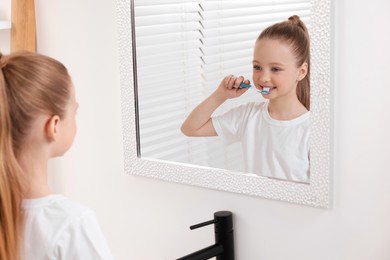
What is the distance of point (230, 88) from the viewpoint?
3.92 ft

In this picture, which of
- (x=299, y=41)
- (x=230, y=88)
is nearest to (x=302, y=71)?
(x=299, y=41)

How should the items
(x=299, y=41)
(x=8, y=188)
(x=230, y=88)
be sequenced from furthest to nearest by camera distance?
(x=230, y=88)
(x=299, y=41)
(x=8, y=188)

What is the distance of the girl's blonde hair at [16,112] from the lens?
922mm

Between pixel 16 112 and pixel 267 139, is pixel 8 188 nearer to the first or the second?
pixel 16 112

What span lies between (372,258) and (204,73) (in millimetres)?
447

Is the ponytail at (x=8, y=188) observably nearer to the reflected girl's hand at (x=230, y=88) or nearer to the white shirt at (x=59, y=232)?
the white shirt at (x=59, y=232)

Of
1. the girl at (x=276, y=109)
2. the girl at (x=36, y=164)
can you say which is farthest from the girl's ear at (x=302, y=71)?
the girl at (x=36, y=164)

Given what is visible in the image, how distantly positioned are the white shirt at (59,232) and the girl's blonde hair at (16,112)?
0.9 inches

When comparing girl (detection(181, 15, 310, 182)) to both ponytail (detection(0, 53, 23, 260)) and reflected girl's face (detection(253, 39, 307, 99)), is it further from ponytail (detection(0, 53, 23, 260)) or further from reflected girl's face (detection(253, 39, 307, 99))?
ponytail (detection(0, 53, 23, 260))

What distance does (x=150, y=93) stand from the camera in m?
1.33

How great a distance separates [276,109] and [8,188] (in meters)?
0.47

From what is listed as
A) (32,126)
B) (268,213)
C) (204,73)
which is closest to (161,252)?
(268,213)

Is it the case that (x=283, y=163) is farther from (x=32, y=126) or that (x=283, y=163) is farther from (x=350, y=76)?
(x=32, y=126)

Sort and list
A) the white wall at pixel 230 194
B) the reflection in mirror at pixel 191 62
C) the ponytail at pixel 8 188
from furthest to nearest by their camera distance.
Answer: the reflection in mirror at pixel 191 62 → the white wall at pixel 230 194 → the ponytail at pixel 8 188
